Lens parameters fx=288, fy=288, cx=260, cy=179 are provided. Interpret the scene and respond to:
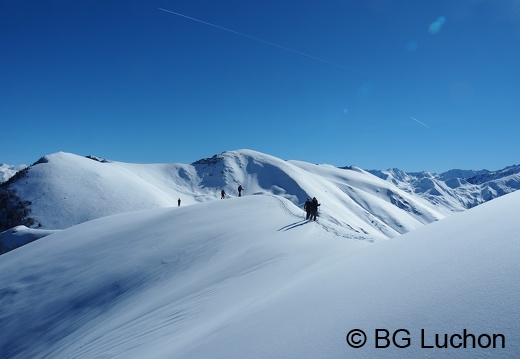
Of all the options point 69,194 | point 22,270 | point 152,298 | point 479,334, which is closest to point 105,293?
point 152,298

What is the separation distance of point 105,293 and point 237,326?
900cm

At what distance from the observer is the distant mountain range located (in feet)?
166

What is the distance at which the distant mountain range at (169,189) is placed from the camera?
166 feet

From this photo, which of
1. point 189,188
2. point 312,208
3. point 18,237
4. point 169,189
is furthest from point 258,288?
point 189,188

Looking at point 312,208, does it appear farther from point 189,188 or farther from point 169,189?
point 189,188

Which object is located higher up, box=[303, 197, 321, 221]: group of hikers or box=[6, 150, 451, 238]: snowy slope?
box=[6, 150, 451, 238]: snowy slope

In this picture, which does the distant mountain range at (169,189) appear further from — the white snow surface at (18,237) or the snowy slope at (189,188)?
the white snow surface at (18,237)

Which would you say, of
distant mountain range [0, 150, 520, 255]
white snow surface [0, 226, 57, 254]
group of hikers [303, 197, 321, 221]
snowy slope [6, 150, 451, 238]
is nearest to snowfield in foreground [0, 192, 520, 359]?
group of hikers [303, 197, 321, 221]

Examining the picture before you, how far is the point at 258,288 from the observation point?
7.60 metres

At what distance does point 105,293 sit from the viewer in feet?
37.1

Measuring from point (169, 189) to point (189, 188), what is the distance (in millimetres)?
10240

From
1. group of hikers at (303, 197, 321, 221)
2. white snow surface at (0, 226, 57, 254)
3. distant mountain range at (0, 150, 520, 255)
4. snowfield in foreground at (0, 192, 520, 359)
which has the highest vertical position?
distant mountain range at (0, 150, 520, 255)

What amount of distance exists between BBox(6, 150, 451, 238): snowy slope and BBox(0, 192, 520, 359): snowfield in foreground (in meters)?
24.0

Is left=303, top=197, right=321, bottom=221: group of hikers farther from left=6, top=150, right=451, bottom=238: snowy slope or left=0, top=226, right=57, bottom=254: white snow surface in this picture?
left=0, top=226, right=57, bottom=254: white snow surface
